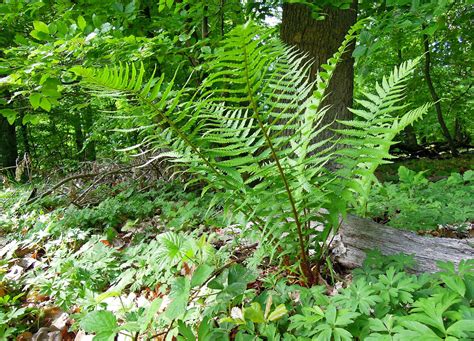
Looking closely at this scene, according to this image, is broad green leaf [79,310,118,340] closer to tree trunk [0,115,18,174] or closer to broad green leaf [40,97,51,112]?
broad green leaf [40,97,51,112]

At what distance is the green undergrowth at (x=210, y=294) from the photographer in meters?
0.93

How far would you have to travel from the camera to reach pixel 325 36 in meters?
3.02

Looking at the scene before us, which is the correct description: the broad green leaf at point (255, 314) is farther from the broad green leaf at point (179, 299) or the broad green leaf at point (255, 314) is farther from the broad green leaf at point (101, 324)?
the broad green leaf at point (101, 324)

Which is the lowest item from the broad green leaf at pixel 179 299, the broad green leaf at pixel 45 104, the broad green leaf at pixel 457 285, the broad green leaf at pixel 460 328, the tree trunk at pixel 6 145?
the tree trunk at pixel 6 145

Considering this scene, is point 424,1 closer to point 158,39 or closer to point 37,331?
point 158,39

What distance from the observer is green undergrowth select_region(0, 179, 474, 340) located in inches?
36.6

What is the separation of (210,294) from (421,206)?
1.41m

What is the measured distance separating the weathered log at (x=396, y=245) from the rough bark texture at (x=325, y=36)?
1727 mm

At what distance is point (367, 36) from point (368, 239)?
1.41 m

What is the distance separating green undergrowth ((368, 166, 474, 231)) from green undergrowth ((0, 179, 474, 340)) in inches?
19.3

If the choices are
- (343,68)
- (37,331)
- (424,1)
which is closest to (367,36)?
(424,1)

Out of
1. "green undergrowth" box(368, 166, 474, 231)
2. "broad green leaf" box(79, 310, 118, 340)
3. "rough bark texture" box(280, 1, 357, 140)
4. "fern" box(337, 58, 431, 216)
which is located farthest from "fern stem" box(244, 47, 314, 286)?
"rough bark texture" box(280, 1, 357, 140)

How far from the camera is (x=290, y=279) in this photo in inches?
55.1

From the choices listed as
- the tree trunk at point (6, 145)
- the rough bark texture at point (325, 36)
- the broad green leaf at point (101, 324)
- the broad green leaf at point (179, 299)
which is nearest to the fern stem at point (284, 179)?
the broad green leaf at point (179, 299)
